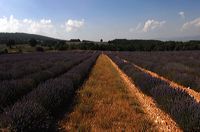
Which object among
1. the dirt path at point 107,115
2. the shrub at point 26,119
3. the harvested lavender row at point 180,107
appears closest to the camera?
the shrub at point 26,119

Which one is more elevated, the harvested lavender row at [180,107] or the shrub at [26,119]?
the shrub at [26,119]

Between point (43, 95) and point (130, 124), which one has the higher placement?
point (43, 95)

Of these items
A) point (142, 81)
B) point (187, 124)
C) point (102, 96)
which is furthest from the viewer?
point (142, 81)

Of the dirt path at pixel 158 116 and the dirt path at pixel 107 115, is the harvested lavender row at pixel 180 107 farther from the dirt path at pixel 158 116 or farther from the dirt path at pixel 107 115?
the dirt path at pixel 107 115

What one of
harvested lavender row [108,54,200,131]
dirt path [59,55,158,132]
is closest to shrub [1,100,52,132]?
dirt path [59,55,158,132]

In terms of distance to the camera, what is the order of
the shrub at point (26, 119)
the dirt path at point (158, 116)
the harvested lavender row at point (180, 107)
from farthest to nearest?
the dirt path at point (158, 116)
the harvested lavender row at point (180, 107)
the shrub at point (26, 119)

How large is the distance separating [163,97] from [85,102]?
2002 millimetres

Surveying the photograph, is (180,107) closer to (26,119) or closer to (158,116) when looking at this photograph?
(158,116)

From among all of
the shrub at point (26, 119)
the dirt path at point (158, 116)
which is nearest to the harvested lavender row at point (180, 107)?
the dirt path at point (158, 116)

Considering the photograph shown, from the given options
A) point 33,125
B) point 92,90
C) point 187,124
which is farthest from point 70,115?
point 92,90

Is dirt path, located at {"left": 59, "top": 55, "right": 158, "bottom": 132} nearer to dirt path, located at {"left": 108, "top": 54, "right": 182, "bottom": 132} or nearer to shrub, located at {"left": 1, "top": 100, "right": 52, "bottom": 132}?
dirt path, located at {"left": 108, "top": 54, "right": 182, "bottom": 132}

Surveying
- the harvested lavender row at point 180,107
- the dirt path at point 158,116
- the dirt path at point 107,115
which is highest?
the harvested lavender row at point 180,107

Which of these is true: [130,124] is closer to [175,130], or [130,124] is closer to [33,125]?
[175,130]

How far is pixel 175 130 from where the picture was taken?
217 inches
